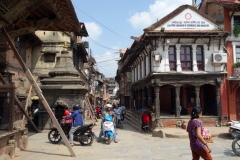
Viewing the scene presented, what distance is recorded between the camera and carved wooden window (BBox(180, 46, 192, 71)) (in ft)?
58.8

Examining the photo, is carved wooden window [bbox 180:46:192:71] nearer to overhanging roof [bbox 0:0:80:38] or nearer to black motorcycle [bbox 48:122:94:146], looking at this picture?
black motorcycle [bbox 48:122:94:146]

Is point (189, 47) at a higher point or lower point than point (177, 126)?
higher

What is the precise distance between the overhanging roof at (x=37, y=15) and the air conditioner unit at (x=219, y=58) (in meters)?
11.6

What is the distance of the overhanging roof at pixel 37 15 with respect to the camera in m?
7.06

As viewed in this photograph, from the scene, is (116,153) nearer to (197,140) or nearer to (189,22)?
(197,140)

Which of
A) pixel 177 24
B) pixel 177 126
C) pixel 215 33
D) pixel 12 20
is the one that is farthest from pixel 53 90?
pixel 215 33

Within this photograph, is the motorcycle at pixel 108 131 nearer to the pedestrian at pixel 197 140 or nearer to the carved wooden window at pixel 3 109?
the carved wooden window at pixel 3 109

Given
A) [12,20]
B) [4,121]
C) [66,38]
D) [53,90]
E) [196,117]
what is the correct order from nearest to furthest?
[196,117]
[12,20]
[4,121]
[53,90]
[66,38]

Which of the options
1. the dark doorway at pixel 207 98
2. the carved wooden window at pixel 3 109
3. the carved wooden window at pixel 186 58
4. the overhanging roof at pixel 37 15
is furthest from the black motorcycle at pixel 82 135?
the dark doorway at pixel 207 98

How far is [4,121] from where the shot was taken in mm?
9586

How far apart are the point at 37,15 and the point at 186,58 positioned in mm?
12198

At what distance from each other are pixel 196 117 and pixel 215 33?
13.4 m

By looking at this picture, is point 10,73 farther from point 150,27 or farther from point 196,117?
point 196,117

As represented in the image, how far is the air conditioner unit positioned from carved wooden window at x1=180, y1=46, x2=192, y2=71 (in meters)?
1.69
